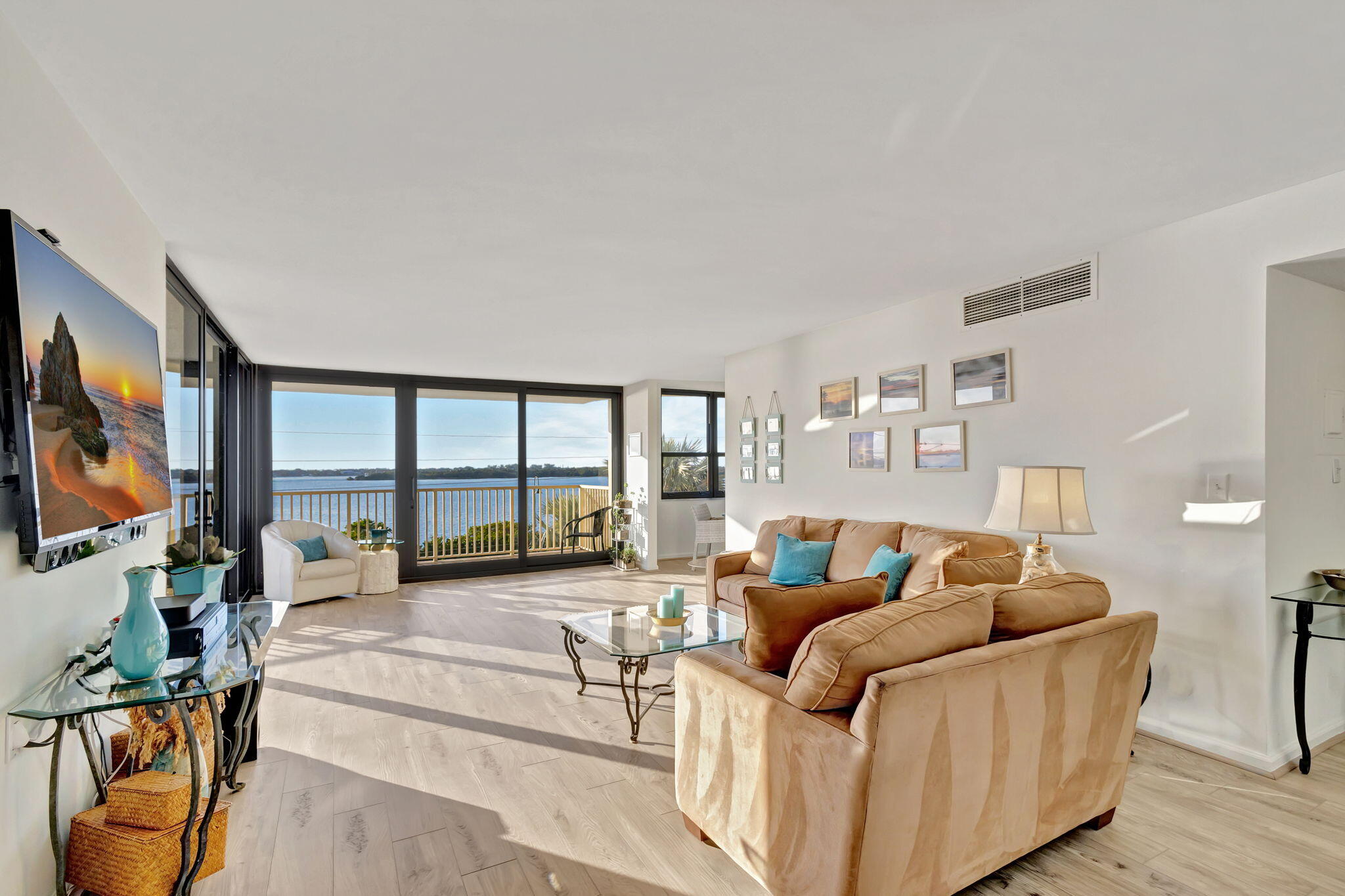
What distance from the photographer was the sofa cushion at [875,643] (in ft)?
5.82

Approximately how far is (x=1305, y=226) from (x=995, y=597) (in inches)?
83.9

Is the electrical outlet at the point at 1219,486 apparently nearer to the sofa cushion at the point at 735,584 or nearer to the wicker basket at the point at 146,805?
the sofa cushion at the point at 735,584

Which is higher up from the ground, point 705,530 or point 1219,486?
point 1219,486

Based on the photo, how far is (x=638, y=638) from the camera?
332 centimetres

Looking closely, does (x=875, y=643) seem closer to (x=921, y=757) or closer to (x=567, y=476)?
(x=921, y=757)

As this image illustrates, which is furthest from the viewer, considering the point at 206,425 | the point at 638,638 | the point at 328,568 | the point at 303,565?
the point at 328,568

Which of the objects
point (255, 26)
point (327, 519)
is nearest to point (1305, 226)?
point (255, 26)

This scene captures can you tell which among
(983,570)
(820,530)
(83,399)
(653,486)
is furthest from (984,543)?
(653,486)

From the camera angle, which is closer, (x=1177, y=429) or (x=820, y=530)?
(x=1177, y=429)

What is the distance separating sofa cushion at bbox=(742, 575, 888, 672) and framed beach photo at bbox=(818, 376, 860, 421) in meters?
3.00

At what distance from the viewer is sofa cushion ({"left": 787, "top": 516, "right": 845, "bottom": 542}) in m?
4.86

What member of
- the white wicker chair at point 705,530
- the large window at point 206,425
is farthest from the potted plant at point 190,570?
the white wicker chair at point 705,530

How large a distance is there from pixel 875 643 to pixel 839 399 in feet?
11.5

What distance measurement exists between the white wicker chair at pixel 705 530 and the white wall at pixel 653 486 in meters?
0.26
